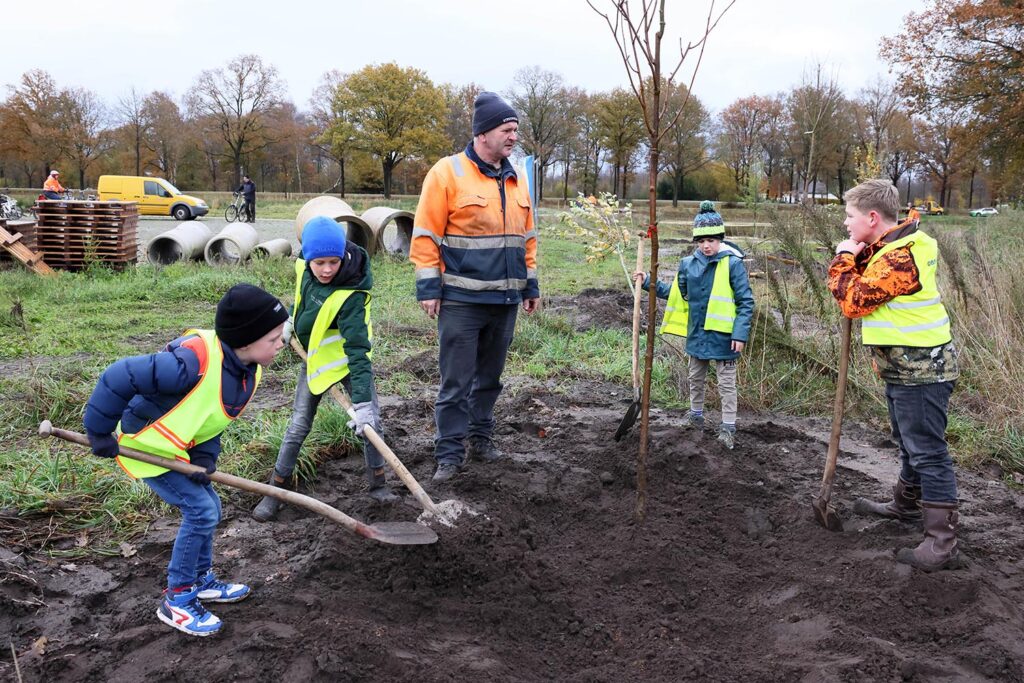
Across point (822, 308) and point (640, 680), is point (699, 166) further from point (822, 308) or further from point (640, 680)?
point (640, 680)

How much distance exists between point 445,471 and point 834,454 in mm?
2138

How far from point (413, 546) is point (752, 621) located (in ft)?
4.99

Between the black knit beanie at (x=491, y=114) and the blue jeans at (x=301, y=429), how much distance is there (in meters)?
1.59

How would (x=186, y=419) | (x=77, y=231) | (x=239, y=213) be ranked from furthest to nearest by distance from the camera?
(x=239, y=213), (x=77, y=231), (x=186, y=419)

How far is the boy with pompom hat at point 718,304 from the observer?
5023mm

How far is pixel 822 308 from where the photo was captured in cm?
661

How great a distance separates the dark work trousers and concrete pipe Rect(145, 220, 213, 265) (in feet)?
39.0

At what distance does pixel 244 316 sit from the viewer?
2.85 meters

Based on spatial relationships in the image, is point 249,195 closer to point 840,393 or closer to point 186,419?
point 186,419

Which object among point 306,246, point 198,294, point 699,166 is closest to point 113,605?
point 306,246

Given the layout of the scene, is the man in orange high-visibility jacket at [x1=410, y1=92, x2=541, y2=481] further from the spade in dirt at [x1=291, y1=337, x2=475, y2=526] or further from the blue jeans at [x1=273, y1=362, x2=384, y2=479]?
the spade in dirt at [x1=291, y1=337, x2=475, y2=526]

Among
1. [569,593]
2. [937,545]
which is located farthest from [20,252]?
[937,545]

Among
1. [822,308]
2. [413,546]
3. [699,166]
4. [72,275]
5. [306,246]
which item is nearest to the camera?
[413,546]

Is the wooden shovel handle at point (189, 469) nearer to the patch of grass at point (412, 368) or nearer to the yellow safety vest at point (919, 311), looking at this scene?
the patch of grass at point (412, 368)
